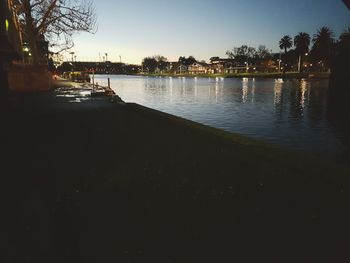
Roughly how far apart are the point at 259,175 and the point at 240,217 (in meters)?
1.85

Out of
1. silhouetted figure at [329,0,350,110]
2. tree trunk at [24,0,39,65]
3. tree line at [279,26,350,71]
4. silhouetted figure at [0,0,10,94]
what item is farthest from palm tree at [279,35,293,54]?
silhouetted figure at [0,0,10,94]

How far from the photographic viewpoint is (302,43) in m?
154

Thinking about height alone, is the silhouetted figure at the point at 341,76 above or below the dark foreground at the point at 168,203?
above

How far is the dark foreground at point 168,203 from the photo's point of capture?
11.4 ft

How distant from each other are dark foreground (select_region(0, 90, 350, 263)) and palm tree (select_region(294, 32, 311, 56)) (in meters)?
163

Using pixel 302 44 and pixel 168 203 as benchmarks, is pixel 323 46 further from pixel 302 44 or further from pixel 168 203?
pixel 168 203

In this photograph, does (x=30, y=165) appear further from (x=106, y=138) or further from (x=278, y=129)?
(x=278, y=129)

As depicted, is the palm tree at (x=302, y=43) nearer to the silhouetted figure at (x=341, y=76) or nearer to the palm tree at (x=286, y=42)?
the palm tree at (x=286, y=42)

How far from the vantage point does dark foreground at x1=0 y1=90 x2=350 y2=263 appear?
347cm

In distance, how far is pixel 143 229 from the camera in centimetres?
388

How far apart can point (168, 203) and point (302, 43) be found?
555 ft

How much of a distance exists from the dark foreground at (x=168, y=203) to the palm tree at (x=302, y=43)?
535 feet

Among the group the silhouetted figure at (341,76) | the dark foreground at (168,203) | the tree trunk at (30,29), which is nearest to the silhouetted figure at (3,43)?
the dark foreground at (168,203)

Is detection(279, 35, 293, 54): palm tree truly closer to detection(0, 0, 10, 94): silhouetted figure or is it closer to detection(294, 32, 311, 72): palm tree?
detection(294, 32, 311, 72): palm tree
